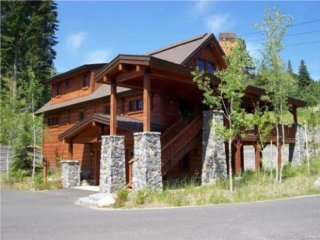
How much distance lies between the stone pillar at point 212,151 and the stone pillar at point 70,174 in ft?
29.1

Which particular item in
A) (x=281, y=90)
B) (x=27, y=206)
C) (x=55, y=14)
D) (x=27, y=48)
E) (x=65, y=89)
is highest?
(x=55, y=14)

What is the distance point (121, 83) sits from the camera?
69.3 feet

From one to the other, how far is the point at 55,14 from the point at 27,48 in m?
5.80

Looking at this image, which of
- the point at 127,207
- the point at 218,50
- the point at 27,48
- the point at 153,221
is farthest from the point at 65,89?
the point at 153,221

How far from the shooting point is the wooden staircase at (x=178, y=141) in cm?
1930

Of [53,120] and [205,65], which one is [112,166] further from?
[53,120]

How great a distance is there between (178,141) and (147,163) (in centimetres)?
344

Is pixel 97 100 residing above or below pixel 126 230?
above

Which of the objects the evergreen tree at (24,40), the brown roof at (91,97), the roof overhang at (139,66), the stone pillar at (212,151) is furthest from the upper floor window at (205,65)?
the evergreen tree at (24,40)

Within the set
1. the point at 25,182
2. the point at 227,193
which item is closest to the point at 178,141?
the point at 227,193

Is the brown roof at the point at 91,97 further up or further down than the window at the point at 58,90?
further down

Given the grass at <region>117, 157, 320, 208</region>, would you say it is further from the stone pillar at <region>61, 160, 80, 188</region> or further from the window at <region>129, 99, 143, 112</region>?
the stone pillar at <region>61, 160, 80, 188</region>

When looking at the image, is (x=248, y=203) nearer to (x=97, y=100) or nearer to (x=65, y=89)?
(x=97, y=100)

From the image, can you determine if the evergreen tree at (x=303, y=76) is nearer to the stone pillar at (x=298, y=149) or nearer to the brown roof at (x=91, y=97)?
the stone pillar at (x=298, y=149)
